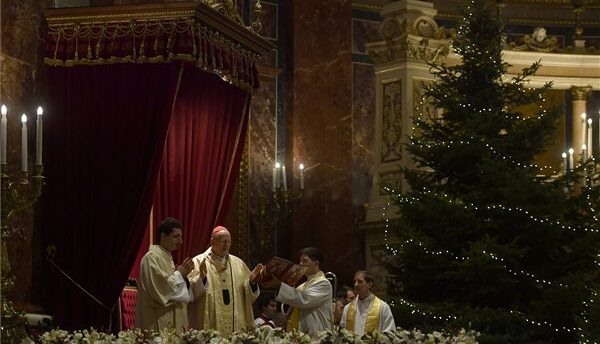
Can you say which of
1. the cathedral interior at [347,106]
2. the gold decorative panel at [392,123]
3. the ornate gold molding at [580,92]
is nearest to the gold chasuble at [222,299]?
the cathedral interior at [347,106]

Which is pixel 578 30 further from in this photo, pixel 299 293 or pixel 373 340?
pixel 373 340

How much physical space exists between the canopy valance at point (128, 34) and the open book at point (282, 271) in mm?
1622

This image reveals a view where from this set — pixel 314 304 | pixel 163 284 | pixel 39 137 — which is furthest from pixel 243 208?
pixel 39 137

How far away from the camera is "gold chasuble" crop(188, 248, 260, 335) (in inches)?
360

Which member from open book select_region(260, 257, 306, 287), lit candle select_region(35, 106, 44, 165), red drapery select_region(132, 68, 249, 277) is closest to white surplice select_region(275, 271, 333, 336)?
open book select_region(260, 257, 306, 287)

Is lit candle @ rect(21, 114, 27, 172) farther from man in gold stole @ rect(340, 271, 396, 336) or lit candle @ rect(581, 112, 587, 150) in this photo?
lit candle @ rect(581, 112, 587, 150)

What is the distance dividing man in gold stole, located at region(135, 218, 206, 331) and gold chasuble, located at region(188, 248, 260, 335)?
494 millimetres

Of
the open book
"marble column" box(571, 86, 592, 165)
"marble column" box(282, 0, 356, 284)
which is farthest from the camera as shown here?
"marble column" box(571, 86, 592, 165)

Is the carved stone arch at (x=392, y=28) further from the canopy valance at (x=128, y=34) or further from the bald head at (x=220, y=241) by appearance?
the bald head at (x=220, y=241)

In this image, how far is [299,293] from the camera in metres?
9.32

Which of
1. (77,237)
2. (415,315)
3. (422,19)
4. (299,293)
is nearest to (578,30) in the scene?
(422,19)

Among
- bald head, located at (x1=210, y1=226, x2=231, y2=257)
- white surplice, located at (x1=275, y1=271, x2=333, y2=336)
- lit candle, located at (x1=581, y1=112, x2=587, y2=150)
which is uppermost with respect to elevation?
lit candle, located at (x1=581, y1=112, x2=587, y2=150)

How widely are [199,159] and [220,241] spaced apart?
1104 mm

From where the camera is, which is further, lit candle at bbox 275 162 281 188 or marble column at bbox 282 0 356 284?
marble column at bbox 282 0 356 284
